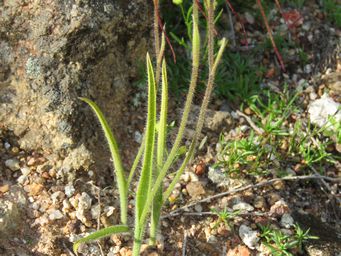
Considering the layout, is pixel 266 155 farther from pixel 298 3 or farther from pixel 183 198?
pixel 298 3

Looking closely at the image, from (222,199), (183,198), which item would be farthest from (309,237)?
(183,198)

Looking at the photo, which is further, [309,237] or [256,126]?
[256,126]

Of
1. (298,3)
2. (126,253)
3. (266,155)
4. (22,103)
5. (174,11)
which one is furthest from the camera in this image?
(298,3)

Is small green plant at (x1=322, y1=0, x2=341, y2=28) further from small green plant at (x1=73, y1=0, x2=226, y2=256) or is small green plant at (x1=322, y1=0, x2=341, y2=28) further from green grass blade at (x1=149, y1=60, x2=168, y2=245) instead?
green grass blade at (x1=149, y1=60, x2=168, y2=245)

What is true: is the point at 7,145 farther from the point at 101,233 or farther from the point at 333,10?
the point at 333,10

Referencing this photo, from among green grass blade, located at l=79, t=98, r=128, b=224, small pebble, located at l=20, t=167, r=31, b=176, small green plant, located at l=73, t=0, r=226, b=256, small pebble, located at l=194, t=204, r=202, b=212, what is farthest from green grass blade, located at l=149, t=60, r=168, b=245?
small pebble, located at l=20, t=167, r=31, b=176

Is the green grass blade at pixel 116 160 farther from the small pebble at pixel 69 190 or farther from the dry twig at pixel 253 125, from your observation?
the dry twig at pixel 253 125
